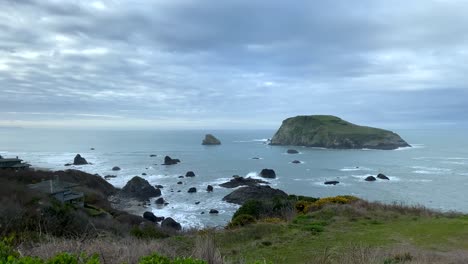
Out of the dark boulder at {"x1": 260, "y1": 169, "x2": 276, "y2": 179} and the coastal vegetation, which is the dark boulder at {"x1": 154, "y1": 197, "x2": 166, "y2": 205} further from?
the coastal vegetation

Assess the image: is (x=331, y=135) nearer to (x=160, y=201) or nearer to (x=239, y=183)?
(x=239, y=183)

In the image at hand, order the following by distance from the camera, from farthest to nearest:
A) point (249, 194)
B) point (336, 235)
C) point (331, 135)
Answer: point (331, 135)
point (249, 194)
point (336, 235)

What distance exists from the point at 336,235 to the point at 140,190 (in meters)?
41.6

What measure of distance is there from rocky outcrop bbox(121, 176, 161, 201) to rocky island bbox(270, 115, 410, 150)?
8260cm

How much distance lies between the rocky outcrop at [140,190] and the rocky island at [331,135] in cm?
8260

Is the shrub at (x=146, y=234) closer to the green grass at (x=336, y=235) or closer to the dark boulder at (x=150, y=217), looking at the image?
the green grass at (x=336, y=235)

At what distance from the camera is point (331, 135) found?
125 meters

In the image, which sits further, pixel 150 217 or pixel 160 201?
pixel 160 201

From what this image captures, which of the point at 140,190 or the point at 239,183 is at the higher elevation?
the point at 239,183

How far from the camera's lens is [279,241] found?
36.8ft

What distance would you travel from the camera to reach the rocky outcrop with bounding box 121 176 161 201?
49.5 meters

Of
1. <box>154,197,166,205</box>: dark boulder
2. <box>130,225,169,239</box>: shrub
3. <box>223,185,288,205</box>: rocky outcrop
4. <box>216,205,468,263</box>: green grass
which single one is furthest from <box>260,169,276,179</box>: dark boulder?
<box>216,205,468,263</box>: green grass

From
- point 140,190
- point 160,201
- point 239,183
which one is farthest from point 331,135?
point 160,201

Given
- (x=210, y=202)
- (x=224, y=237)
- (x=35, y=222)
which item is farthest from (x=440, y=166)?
(x=35, y=222)
